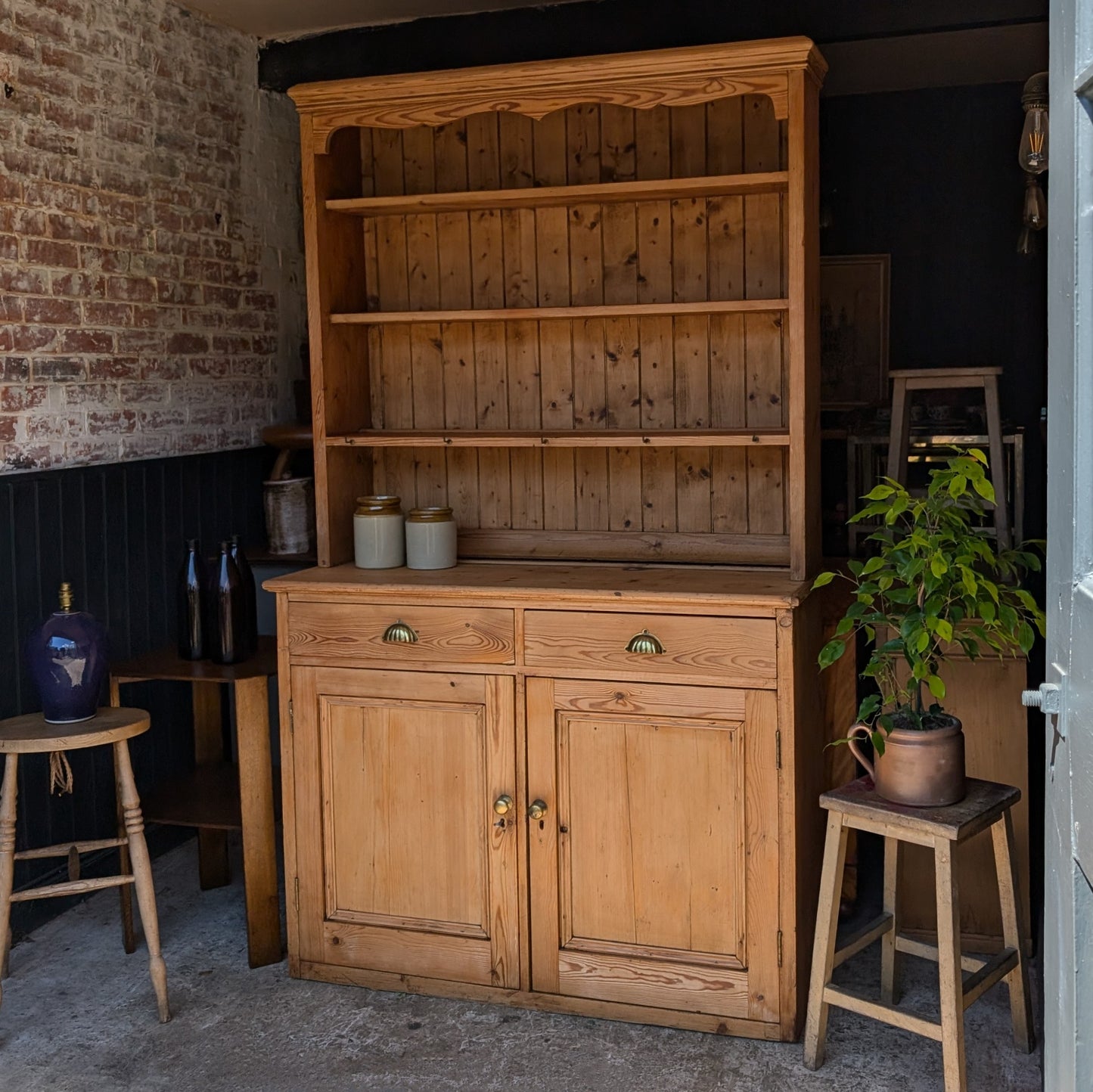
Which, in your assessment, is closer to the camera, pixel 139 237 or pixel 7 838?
pixel 7 838

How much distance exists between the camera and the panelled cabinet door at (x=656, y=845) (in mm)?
3031

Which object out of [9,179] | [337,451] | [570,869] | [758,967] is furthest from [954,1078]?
[9,179]

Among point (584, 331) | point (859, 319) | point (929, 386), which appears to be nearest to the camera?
point (584, 331)

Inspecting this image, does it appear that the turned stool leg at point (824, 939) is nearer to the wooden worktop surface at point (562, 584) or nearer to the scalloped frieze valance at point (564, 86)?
the wooden worktop surface at point (562, 584)

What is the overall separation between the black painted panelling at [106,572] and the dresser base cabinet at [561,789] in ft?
2.71

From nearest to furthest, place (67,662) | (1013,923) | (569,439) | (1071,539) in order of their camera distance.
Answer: (1071,539), (1013,923), (67,662), (569,439)

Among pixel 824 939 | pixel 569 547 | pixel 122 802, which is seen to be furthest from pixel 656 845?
pixel 122 802

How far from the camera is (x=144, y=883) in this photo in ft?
10.5

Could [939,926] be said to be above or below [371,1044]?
above

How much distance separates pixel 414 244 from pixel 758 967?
2273 mm

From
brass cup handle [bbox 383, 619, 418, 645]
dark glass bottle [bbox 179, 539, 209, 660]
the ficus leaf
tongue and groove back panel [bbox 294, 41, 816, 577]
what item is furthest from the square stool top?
dark glass bottle [bbox 179, 539, 209, 660]

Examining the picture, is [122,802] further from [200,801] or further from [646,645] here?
[646,645]

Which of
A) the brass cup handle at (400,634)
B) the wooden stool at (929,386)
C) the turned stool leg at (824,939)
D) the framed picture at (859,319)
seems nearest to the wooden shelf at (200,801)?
the brass cup handle at (400,634)

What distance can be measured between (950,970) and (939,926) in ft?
0.30
